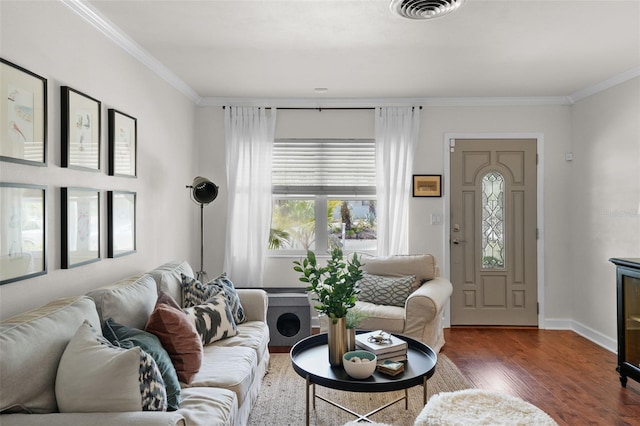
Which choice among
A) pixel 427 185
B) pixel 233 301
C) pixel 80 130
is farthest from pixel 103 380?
pixel 427 185

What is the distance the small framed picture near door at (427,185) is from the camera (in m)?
4.88

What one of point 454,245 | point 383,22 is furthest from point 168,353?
point 454,245

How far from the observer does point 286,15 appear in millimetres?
2691

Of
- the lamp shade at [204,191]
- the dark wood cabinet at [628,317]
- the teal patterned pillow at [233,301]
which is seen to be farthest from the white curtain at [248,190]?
the dark wood cabinet at [628,317]

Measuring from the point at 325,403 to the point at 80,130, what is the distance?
Result: 2.32m

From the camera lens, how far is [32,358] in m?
1.58

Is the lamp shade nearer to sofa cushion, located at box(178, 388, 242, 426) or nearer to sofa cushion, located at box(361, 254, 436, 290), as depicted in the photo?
sofa cushion, located at box(361, 254, 436, 290)

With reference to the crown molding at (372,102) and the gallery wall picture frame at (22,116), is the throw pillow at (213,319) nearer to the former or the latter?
the gallery wall picture frame at (22,116)

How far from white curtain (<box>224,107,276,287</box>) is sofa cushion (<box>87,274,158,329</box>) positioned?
2.14 meters

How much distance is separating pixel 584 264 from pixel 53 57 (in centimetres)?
496

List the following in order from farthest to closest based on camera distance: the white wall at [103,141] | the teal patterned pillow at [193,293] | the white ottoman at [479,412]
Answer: the teal patterned pillow at [193,293] < the white wall at [103,141] < the white ottoman at [479,412]

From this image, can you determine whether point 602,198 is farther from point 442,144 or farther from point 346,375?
point 346,375

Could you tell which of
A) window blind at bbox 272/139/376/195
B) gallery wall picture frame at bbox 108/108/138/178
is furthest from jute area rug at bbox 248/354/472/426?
window blind at bbox 272/139/376/195

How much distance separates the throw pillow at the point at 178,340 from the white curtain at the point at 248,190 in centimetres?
249
